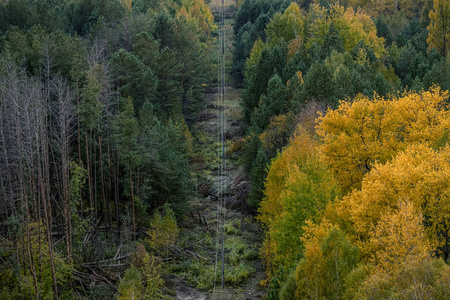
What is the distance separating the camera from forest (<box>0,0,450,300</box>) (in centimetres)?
3084

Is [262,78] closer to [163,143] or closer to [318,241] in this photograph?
[163,143]

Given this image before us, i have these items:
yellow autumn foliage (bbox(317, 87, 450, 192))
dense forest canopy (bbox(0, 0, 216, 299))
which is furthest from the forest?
dense forest canopy (bbox(0, 0, 216, 299))

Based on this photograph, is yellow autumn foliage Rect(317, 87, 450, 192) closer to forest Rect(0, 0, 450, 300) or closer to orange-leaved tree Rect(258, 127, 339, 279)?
forest Rect(0, 0, 450, 300)

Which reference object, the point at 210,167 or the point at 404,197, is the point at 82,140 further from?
the point at 404,197

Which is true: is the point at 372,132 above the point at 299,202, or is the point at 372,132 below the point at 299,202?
above

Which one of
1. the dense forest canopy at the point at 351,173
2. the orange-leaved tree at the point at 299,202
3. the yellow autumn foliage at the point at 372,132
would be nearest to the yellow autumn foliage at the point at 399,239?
the dense forest canopy at the point at 351,173

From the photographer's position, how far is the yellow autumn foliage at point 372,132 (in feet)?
134

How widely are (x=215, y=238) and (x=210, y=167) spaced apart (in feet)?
64.0

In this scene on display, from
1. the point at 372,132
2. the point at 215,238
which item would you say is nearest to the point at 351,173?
the point at 372,132

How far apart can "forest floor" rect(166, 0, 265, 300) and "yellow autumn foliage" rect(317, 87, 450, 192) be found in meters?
11.3

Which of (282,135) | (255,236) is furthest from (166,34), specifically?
(255,236)

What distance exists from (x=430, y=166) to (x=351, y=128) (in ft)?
32.4

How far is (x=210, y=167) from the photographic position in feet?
236

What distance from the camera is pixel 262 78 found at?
251 ft
